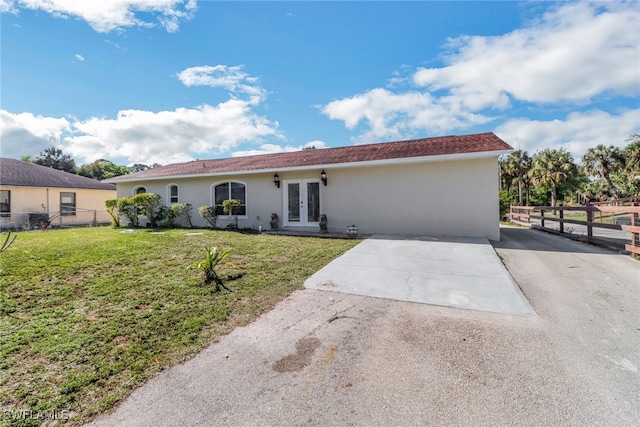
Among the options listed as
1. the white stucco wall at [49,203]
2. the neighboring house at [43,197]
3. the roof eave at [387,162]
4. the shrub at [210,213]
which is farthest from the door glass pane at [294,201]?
the white stucco wall at [49,203]

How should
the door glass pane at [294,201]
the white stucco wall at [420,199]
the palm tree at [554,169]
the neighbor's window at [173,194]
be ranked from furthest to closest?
the palm tree at [554,169] < the neighbor's window at [173,194] < the door glass pane at [294,201] < the white stucco wall at [420,199]

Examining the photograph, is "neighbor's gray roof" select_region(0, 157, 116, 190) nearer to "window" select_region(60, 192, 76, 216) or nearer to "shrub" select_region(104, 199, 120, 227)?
"window" select_region(60, 192, 76, 216)

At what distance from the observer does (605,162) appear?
30547 mm

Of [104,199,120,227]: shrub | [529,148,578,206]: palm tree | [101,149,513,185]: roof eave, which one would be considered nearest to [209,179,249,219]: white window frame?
[101,149,513,185]: roof eave

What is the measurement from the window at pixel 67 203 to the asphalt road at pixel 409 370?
20.1 m

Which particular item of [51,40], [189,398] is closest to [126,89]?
[51,40]

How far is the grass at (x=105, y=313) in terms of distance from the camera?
7.61 ft

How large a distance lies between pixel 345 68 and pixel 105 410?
12.9 m

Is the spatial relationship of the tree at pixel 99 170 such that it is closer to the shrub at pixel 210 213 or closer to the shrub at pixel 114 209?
the shrub at pixel 114 209

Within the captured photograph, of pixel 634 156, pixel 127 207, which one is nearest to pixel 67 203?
pixel 127 207

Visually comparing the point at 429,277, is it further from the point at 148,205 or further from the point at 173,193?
the point at 173,193

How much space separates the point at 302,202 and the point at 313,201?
48 centimetres

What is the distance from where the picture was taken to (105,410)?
6.88ft

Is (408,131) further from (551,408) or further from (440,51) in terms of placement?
(551,408)
